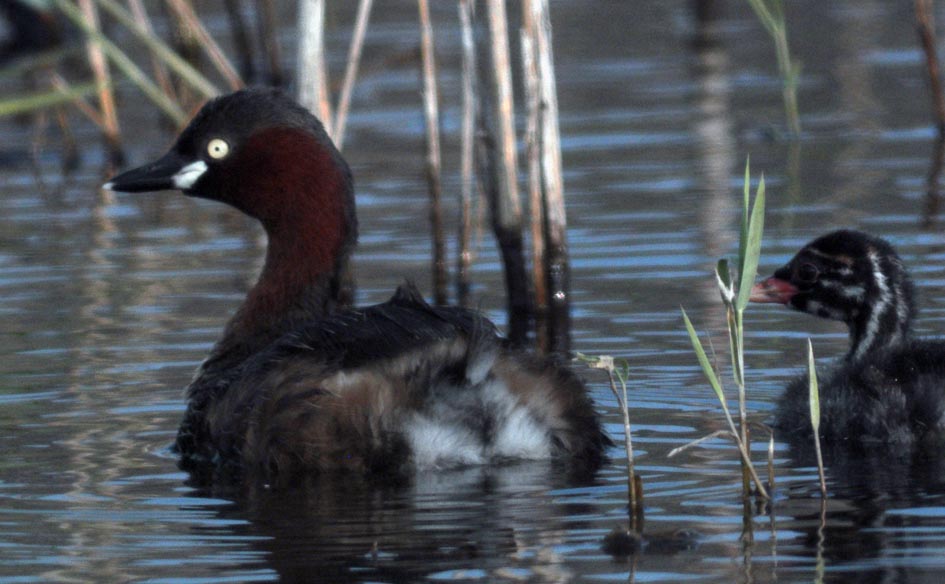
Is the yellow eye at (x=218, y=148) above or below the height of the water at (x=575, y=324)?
above

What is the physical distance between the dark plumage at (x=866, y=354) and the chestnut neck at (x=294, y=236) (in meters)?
1.67

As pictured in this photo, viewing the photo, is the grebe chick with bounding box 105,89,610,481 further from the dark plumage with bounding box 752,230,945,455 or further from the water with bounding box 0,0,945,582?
the dark plumage with bounding box 752,230,945,455

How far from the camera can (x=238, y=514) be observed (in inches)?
228

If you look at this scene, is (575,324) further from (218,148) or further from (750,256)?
(750,256)

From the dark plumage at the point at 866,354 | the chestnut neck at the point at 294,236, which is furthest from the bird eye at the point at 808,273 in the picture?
the chestnut neck at the point at 294,236

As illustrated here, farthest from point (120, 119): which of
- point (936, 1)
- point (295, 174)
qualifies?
point (295, 174)

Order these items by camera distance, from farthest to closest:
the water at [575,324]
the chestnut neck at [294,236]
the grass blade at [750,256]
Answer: the chestnut neck at [294,236] → the grass blade at [750,256] → the water at [575,324]

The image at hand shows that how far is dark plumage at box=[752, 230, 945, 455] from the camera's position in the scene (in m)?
6.43

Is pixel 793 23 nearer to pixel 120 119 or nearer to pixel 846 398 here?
pixel 120 119

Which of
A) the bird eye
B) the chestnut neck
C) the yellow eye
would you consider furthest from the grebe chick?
the bird eye

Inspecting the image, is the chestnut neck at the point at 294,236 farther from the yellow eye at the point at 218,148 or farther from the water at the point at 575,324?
the water at the point at 575,324

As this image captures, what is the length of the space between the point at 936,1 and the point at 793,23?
1397 millimetres

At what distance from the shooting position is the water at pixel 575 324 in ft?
17.0

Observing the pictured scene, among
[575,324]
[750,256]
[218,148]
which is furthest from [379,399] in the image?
[575,324]
